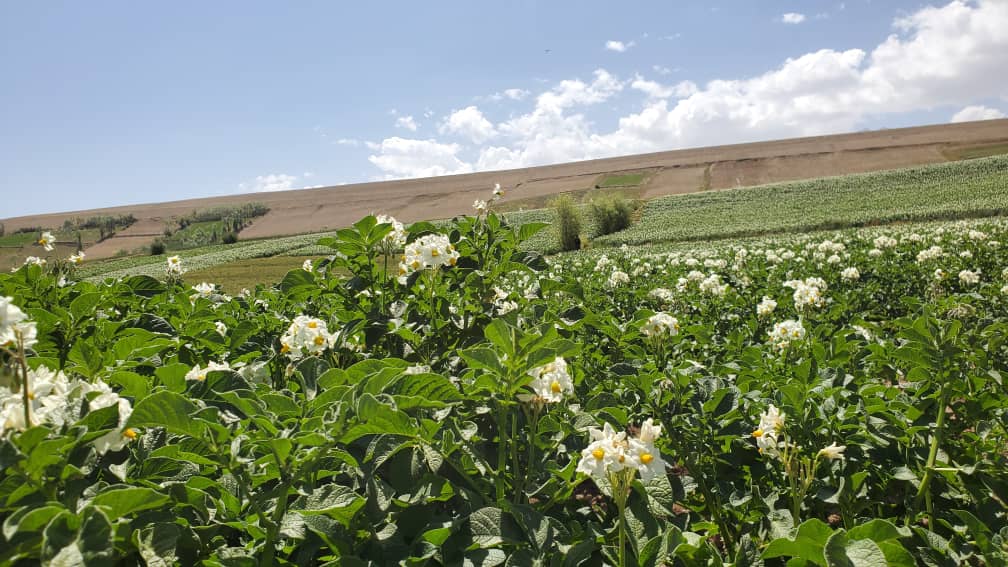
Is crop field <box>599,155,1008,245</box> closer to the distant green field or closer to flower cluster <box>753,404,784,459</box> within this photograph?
the distant green field

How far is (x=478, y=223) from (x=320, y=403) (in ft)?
5.41

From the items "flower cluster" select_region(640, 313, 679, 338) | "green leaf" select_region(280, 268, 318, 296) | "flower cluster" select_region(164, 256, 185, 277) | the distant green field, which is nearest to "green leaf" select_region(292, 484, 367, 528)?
"green leaf" select_region(280, 268, 318, 296)

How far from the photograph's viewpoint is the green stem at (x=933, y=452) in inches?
82.5

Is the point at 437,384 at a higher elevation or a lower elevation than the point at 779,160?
lower

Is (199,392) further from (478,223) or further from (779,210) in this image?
(779,210)

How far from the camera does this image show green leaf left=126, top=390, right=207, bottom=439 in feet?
3.62

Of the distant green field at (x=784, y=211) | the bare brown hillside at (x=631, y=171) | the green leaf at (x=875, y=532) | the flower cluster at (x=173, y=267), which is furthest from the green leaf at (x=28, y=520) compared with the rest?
the bare brown hillside at (x=631, y=171)

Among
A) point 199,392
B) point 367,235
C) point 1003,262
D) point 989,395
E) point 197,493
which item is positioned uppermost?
point 367,235

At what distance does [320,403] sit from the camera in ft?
4.50

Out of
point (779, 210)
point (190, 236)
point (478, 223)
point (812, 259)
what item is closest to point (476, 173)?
point (190, 236)

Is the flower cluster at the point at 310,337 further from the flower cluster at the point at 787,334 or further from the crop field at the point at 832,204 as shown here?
the crop field at the point at 832,204

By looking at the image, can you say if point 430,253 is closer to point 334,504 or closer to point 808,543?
point 334,504

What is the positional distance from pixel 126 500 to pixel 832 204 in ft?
160

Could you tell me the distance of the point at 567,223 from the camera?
40188 millimetres
